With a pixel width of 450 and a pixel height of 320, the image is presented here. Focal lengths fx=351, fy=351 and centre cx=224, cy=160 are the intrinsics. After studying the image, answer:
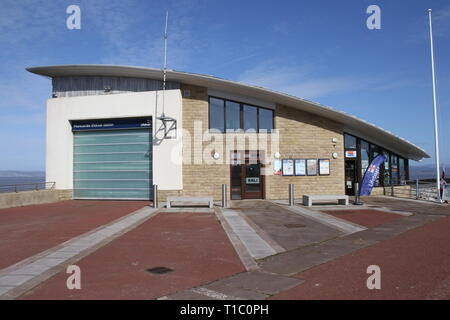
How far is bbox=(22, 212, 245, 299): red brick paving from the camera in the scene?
490 centimetres

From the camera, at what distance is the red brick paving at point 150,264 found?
4902mm

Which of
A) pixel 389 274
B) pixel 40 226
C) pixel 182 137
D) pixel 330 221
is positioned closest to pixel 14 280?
pixel 40 226

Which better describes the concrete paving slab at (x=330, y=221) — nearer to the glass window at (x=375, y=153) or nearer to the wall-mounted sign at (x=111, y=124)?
the glass window at (x=375, y=153)

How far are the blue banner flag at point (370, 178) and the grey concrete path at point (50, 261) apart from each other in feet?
46.7

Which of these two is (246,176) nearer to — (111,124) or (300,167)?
(300,167)

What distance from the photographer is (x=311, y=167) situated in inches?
747

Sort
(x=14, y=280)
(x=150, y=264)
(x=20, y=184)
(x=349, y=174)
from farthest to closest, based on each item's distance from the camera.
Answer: (x=349, y=174)
(x=20, y=184)
(x=150, y=264)
(x=14, y=280)

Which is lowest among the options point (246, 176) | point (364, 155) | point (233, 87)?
point (246, 176)

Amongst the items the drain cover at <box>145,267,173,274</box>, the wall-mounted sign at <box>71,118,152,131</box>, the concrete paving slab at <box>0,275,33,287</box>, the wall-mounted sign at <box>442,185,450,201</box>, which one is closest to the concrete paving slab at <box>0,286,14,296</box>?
the concrete paving slab at <box>0,275,33,287</box>

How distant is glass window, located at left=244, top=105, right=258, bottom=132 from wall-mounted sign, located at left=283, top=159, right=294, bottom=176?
7.97ft

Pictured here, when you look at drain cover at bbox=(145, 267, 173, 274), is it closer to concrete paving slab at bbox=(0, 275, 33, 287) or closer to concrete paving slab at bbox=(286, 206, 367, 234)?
concrete paving slab at bbox=(0, 275, 33, 287)

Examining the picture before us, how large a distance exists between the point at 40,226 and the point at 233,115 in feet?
36.1

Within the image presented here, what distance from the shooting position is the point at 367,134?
66.4ft
